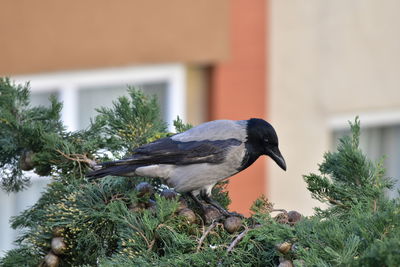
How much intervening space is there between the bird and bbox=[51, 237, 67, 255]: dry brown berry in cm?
24

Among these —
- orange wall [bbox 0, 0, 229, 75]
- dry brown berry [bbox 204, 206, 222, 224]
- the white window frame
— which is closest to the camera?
dry brown berry [bbox 204, 206, 222, 224]

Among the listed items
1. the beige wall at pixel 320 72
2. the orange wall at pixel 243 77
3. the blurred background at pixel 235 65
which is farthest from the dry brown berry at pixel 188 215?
the beige wall at pixel 320 72

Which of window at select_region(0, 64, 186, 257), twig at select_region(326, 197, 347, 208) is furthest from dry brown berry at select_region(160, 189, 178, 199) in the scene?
window at select_region(0, 64, 186, 257)

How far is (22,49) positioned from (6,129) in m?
3.96

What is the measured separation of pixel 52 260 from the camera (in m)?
2.43

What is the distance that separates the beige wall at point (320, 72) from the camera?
8.29 m

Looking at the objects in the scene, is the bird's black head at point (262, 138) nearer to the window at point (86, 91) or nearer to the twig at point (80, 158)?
the twig at point (80, 158)

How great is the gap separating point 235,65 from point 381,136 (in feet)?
7.60

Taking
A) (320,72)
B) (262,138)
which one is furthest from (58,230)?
(320,72)

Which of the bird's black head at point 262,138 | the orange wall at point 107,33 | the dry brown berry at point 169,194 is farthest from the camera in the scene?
the orange wall at point 107,33

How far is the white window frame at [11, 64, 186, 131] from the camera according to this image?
7.02 meters

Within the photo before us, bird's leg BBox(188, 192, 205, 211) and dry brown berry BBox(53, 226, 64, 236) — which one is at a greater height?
bird's leg BBox(188, 192, 205, 211)

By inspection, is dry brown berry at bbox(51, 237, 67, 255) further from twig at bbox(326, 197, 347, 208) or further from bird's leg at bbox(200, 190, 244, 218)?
twig at bbox(326, 197, 347, 208)

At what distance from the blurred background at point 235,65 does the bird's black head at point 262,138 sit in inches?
136
